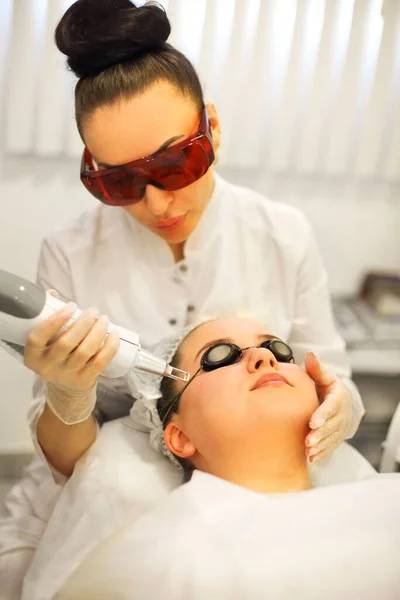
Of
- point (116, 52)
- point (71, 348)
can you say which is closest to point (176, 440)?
point (71, 348)

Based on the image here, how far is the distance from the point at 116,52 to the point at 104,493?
2.36 ft

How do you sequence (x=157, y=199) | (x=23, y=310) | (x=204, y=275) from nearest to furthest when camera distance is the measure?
(x=23, y=310) < (x=157, y=199) < (x=204, y=275)

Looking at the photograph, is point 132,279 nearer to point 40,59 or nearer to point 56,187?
point 56,187

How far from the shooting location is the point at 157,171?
1.03 meters

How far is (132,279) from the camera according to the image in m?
1.31

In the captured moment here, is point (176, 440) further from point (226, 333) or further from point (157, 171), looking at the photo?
point (157, 171)

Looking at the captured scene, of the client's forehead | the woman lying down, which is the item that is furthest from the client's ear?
the client's forehead

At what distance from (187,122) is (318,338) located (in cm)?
58

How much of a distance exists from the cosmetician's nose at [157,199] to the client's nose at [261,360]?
0.96ft

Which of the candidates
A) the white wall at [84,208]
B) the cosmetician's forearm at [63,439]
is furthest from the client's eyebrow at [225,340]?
the white wall at [84,208]

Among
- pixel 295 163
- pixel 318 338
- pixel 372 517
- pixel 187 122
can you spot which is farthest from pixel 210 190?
pixel 372 517

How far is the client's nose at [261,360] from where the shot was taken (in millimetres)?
1087

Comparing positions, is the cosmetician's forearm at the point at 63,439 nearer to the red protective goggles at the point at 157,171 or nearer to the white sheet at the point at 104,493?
the white sheet at the point at 104,493

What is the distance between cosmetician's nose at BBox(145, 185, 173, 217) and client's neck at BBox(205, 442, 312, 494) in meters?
0.42
